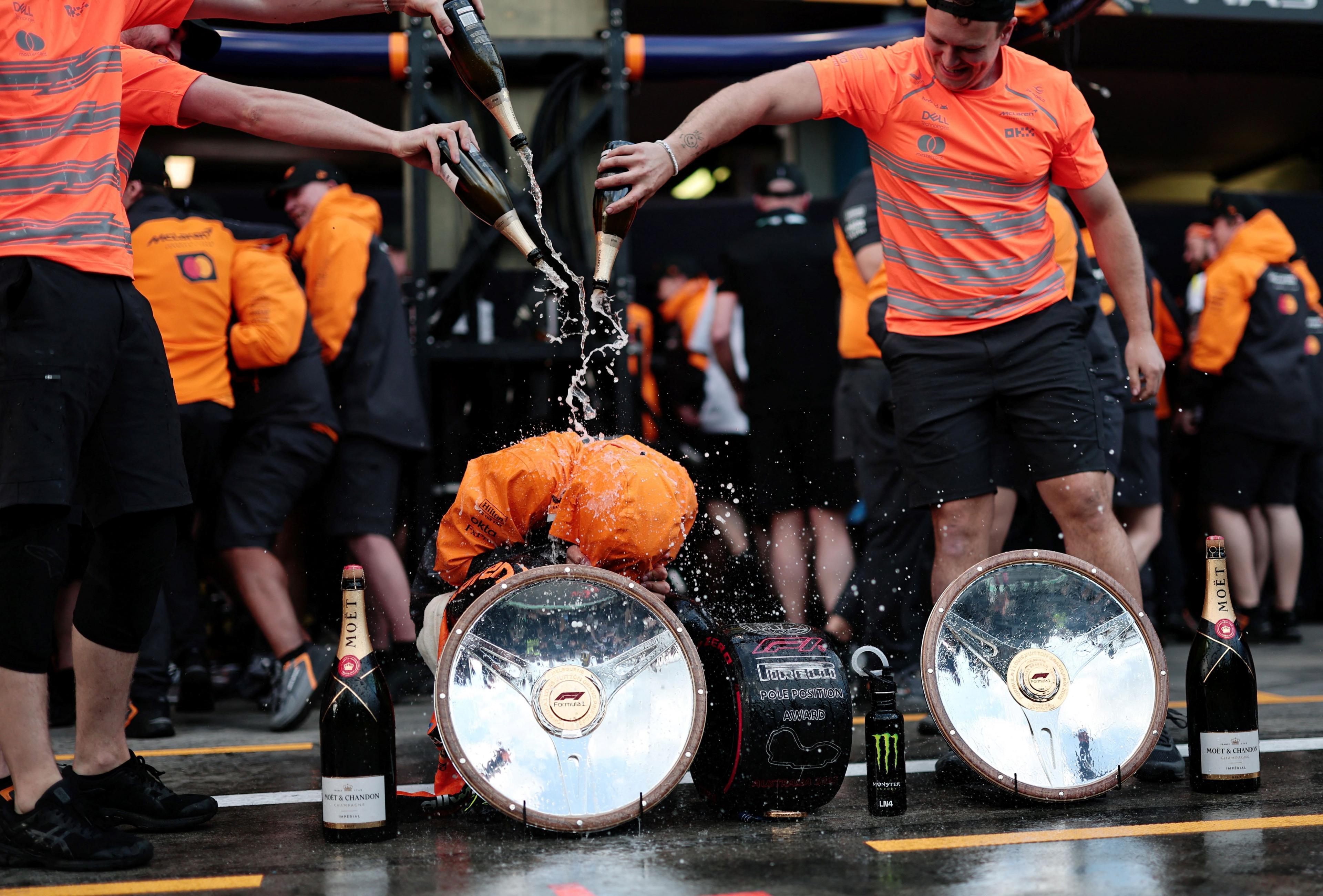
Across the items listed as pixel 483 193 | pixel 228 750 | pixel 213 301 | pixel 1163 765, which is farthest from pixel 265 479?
pixel 1163 765

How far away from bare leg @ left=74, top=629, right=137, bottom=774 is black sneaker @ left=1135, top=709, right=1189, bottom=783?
267 cm

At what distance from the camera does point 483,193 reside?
3.40 meters

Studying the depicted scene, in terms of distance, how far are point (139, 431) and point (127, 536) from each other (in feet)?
0.89

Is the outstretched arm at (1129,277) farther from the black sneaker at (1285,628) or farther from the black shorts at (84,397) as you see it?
the black sneaker at (1285,628)

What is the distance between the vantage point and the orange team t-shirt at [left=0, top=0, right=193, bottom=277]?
3.07 m

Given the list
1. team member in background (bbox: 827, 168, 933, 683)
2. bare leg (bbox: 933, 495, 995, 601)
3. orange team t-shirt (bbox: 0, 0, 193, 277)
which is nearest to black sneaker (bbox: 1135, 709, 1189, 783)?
bare leg (bbox: 933, 495, 995, 601)

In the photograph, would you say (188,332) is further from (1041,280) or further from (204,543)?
(1041,280)

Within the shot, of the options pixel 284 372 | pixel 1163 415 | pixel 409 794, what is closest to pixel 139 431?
pixel 409 794

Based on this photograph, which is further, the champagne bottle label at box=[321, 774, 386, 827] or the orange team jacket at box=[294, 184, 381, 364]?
the orange team jacket at box=[294, 184, 381, 364]

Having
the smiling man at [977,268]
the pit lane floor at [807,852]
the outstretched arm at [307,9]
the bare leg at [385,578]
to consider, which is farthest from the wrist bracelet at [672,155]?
the bare leg at [385,578]

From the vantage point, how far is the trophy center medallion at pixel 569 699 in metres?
3.27

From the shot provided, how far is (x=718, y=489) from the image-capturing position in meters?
7.73


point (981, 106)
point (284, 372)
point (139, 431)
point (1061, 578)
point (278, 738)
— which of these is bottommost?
point (278, 738)

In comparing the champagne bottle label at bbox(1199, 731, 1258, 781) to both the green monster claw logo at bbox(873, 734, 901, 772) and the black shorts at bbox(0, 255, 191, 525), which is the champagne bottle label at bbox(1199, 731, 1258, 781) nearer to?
the green monster claw logo at bbox(873, 734, 901, 772)
